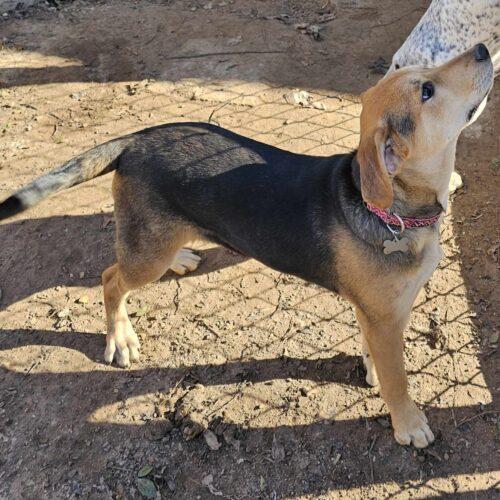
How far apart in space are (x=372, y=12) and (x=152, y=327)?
4.66 metres

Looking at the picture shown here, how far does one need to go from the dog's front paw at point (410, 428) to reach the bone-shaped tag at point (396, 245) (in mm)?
953

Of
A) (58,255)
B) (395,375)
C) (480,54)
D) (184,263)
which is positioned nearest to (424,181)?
(480,54)

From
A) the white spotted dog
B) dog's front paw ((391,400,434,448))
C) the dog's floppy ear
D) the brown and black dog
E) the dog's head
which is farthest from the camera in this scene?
the white spotted dog

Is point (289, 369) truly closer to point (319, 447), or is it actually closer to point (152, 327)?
point (319, 447)

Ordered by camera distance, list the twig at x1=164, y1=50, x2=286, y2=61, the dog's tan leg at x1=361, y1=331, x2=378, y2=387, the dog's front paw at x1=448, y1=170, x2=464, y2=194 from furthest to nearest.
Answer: the twig at x1=164, y1=50, x2=286, y2=61 < the dog's front paw at x1=448, y1=170, x2=464, y2=194 < the dog's tan leg at x1=361, y1=331, x2=378, y2=387

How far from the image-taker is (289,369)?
3.62 metres

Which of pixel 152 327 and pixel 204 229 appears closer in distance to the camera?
pixel 204 229

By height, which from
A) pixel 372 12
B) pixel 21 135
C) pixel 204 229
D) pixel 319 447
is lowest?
pixel 319 447

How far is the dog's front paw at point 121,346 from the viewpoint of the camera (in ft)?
A: 12.2

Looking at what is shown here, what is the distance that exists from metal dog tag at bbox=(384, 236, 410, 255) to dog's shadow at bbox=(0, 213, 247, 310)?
1709 mm

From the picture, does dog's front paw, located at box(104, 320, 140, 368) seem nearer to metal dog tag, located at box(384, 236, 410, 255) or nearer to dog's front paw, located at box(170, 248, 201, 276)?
dog's front paw, located at box(170, 248, 201, 276)

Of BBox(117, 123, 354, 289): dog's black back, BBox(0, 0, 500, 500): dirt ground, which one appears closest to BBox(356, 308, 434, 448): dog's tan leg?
BBox(0, 0, 500, 500): dirt ground

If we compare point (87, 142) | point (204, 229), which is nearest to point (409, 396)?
point (204, 229)

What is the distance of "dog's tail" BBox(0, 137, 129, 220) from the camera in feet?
9.39
